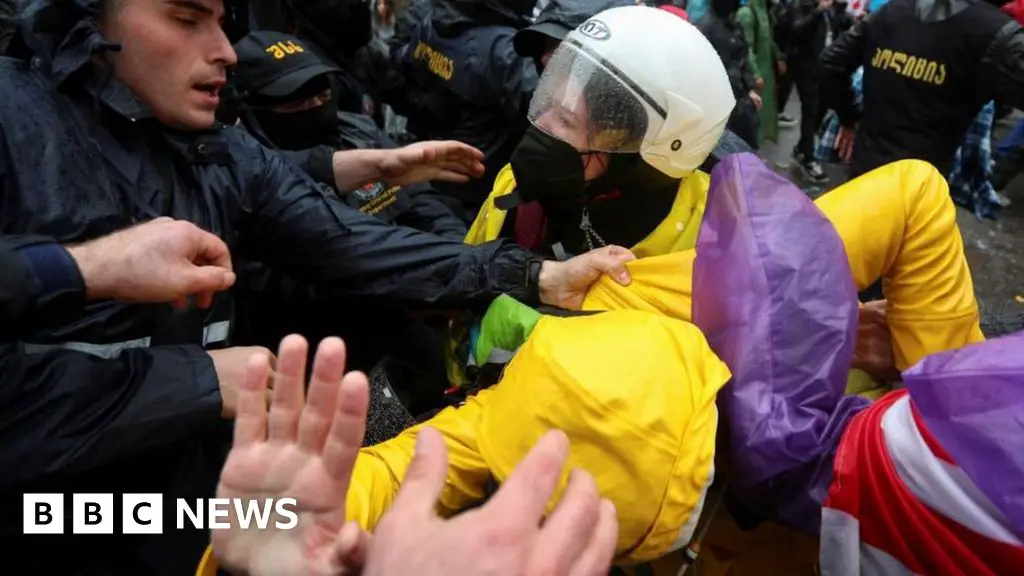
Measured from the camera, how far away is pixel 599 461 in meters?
1.24

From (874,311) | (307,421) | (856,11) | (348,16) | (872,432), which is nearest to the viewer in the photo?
(307,421)

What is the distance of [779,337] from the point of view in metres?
1.37

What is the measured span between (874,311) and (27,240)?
1782mm

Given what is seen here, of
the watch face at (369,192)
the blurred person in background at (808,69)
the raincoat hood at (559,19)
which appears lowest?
the blurred person in background at (808,69)

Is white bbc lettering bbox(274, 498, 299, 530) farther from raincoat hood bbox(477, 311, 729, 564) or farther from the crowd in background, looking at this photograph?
raincoat hood bbox(477, 311, 729, 564)

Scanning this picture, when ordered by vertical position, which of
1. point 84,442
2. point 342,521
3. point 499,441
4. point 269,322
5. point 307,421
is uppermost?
point 307,421

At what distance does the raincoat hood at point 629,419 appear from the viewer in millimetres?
1232

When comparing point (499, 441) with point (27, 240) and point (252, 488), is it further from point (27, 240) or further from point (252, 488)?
point (27, 240)

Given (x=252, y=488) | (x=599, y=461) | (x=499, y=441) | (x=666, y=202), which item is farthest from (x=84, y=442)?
(x=666, y=202)

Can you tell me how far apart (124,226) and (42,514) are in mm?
571

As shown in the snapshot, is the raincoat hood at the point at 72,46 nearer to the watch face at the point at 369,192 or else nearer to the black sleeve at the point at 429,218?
the watch face at the point at 369,192

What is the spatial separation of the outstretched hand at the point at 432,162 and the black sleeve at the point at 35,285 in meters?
1.19

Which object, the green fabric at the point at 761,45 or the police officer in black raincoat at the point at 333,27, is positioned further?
the green fabric at the point at 761,45

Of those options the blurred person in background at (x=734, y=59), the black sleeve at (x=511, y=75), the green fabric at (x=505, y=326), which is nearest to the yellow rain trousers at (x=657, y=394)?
the green fabric at (x=505, y=326)
